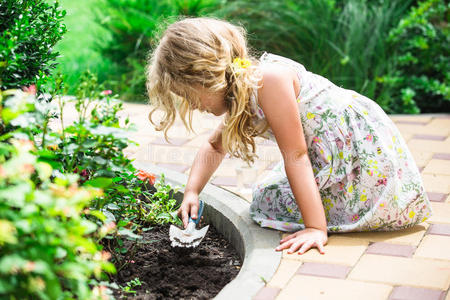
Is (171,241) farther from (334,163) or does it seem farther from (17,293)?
(17,293)

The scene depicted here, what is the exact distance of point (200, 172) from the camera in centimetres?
275

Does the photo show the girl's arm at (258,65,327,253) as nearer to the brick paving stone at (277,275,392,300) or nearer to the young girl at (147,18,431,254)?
the young girl at (147,18,431,254)

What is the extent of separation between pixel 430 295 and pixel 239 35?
1210 mm

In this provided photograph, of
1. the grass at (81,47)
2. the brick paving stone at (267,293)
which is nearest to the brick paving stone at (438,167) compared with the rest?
the brick paving stone at (267,293)

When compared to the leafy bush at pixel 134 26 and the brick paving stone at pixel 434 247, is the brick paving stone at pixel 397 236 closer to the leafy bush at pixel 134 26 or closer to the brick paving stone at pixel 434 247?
the brick paving stone at pixel 434 247

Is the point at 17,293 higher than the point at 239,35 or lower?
lower

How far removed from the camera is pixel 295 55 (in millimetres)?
5051

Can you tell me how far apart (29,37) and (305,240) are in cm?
123

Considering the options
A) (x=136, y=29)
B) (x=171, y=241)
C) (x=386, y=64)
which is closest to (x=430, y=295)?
(x=171, y=241)

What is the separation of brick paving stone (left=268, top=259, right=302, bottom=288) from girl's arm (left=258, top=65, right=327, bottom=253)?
12cm

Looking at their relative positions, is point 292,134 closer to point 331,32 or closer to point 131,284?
point 131,284

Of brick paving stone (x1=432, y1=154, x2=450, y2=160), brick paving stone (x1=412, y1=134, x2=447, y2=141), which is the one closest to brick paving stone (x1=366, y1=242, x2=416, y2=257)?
brick paving stone (x1=432, y1=154, x2=450, y2=160)

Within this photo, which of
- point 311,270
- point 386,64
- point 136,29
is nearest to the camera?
point 311,270

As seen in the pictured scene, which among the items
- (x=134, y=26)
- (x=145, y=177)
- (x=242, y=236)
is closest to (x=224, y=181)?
(x=145, y=177)
